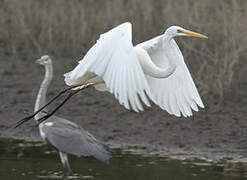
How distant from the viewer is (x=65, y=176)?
7926mm

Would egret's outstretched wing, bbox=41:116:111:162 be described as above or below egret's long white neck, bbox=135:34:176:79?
below

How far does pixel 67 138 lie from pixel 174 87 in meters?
1.50

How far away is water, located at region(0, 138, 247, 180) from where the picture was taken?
7898 millimetres

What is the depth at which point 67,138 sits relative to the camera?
27.9 ft

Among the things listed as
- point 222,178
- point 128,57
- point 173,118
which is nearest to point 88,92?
point 173,118

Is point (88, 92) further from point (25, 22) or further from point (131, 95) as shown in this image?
point (131, 95)

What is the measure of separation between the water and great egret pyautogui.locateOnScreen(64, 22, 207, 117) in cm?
83

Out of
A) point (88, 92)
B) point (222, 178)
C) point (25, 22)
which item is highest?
point (25, 22)

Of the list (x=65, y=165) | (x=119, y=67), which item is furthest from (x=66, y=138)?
(x=119, y=67)

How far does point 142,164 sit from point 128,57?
7.74ft

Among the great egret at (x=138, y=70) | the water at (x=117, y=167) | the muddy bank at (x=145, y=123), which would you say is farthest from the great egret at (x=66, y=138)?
the muddy bank at (x=145, y=123)

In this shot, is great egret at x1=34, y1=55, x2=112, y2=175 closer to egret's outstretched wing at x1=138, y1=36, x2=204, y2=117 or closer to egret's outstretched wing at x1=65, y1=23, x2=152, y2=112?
egret's outstretched wing at x1=138, y1=36, x2=204, y2=117

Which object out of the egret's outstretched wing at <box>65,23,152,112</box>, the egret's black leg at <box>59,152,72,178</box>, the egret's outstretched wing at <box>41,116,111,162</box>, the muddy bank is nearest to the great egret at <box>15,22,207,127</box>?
the egret's outstretched wing at <box>65,23,152,112</box>

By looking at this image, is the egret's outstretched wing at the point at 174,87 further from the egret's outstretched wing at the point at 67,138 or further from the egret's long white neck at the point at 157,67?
the egret's outstretched wing at the point at 67,138
